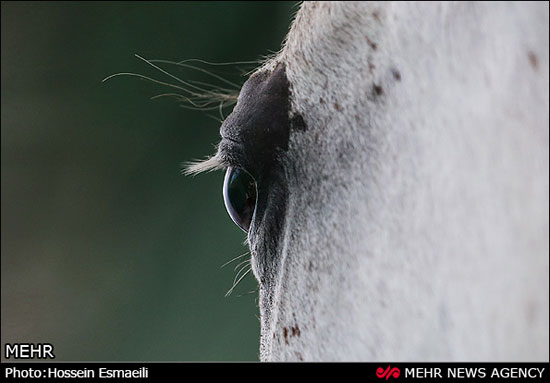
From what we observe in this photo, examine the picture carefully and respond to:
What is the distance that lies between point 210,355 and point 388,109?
389 centimetres

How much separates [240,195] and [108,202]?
147 inches

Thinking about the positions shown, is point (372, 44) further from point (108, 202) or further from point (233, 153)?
point (108, 202)

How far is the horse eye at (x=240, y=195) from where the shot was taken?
1.05 metres

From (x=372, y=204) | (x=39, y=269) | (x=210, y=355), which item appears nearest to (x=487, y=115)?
(x=372, y=204)

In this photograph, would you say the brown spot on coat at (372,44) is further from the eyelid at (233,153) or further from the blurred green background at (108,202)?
the blurred green background at (108,202)

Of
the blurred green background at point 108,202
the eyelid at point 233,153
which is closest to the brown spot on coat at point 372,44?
the eyelid at point 233,153

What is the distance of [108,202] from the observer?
4.67 metres

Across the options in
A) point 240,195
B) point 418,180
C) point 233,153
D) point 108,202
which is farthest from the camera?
point 108,202

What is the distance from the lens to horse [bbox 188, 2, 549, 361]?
63cm

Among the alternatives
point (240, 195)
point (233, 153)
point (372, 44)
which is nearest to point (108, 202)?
point (240, 195)
